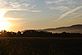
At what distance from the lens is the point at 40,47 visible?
30.8 metres

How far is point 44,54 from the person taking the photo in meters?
28.9

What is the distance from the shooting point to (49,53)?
95.0ft

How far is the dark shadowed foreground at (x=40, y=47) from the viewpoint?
2895 cm

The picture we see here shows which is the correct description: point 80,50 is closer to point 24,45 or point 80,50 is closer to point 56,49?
point 56,49

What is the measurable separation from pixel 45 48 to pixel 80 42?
482 centimetres

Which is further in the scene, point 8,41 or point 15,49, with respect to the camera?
point 8,41

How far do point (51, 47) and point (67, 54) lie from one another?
10.7ft

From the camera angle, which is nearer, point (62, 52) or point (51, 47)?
point (62, 52)

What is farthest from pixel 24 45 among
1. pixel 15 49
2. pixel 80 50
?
pixel 80 50

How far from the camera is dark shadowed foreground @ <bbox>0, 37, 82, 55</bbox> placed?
29.0 m

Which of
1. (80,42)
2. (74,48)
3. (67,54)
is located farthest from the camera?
(80,42)

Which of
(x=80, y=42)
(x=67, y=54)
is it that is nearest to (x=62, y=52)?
(x=67, y=54)

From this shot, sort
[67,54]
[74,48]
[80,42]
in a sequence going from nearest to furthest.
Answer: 1. [67,54]
2. [74,48]
3. [80,42]

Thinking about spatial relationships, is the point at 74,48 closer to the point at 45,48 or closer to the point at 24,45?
the point at 45,48
